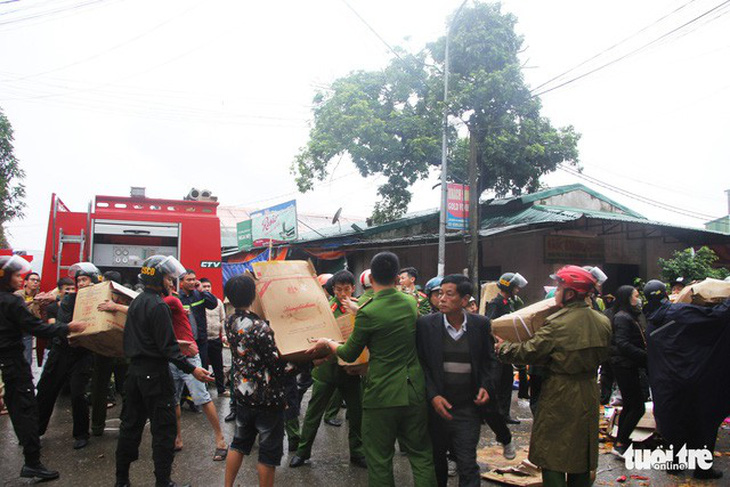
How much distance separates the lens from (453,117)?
51.1 ft

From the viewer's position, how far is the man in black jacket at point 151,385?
155 inches

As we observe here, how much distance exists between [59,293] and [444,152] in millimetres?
9906

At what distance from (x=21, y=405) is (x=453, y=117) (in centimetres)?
1347

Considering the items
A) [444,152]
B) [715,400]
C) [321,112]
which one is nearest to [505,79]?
[444,152]

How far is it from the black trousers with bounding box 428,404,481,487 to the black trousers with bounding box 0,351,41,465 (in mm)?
3247

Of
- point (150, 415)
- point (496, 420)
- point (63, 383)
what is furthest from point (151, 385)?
point (496, 420)

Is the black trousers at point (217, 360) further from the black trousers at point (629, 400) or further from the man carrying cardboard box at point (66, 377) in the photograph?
the black trousers at point (629, 400)

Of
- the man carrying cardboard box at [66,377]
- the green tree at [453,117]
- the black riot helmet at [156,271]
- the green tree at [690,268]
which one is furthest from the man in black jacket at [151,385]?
the green tree at [453,117]

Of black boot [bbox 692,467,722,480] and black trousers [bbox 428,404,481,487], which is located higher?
black trousers [bbox 428,404,481,487]

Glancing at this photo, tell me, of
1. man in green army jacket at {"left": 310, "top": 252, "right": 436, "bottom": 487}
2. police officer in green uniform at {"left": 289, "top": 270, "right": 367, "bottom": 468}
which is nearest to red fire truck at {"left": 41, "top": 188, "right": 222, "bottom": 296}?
police officer in green uniform at {"left": 289, "top": 270, "right": 367, "bottom": 468}

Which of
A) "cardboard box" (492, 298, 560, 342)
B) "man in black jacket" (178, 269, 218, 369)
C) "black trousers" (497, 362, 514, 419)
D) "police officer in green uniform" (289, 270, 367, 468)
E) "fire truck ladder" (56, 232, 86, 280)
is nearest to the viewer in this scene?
"cardboard box" (492, 298, 560, 342)

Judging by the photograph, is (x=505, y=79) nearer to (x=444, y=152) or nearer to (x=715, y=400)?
(x=444, y=152)

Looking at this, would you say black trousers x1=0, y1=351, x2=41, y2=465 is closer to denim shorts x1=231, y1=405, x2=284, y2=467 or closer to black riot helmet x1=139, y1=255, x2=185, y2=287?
black riot helmet x1=139, y1=255, x2=185, y2=287

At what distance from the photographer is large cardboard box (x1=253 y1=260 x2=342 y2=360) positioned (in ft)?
12.2
